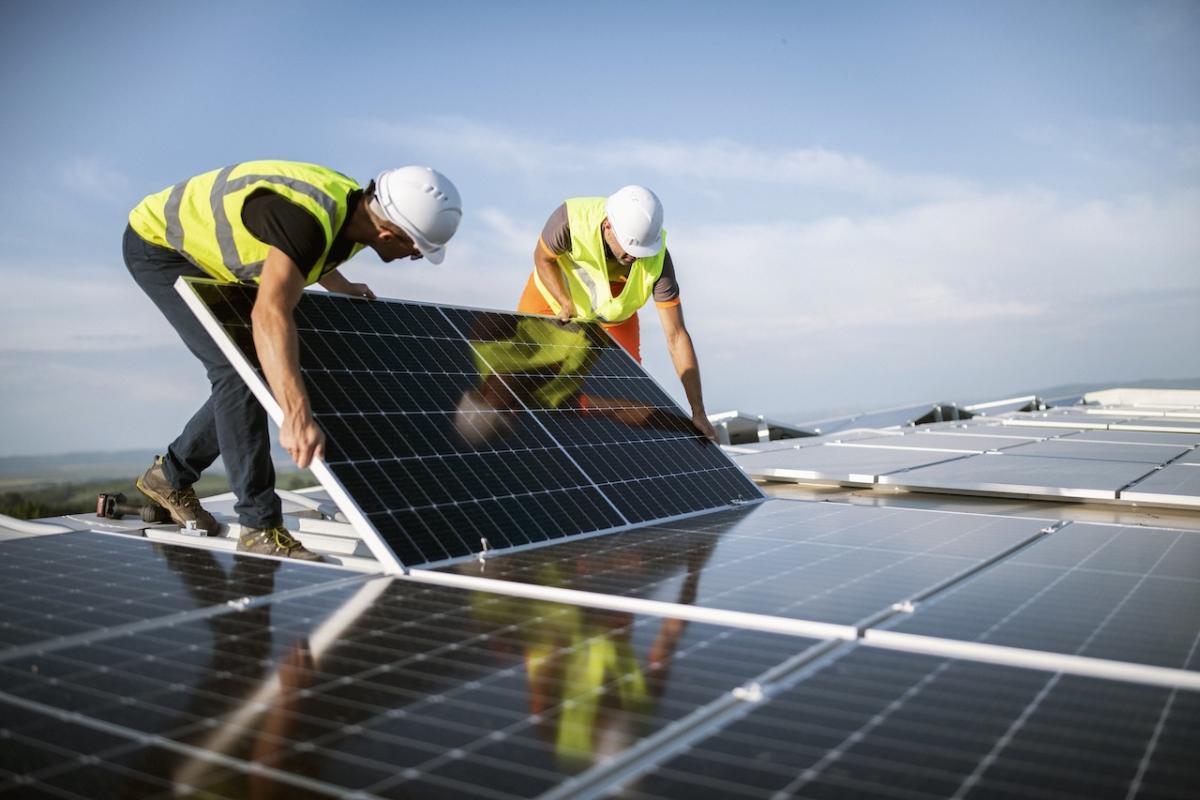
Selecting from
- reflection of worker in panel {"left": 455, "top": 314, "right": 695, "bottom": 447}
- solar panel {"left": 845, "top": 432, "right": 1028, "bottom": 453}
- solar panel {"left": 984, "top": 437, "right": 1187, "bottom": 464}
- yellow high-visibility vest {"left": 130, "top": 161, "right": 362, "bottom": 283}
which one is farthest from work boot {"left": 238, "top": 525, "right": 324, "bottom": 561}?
solar panel {"left": 984, "top": 437, "right": 1187, "bottom": 464}

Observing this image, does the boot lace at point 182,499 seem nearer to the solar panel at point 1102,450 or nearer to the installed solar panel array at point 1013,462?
the installed solar panel array at point 1013,462

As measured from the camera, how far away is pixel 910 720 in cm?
245

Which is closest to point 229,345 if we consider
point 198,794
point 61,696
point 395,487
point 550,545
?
point 395,487

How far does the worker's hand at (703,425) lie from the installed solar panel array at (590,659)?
167cm

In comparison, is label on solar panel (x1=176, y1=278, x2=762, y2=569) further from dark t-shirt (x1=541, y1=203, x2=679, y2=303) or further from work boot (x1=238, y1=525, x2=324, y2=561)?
dark t-shirt (x1=541, y1=203, x2=679, y2=303)

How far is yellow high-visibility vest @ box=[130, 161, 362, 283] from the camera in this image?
4.64 meters

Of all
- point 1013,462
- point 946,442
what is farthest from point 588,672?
point 946,442

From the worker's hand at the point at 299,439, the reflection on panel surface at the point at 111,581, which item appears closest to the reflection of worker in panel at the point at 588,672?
the reflection on panel surface at the point at 111,581

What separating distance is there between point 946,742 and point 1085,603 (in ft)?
5.00

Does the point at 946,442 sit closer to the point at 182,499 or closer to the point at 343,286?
the point at 343,286

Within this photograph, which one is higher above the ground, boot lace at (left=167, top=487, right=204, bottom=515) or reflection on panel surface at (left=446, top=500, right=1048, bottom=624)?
boot lace at (left=167, top=487, right=204, bottom=515)

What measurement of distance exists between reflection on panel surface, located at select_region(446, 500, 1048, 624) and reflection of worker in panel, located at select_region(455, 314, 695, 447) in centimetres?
95

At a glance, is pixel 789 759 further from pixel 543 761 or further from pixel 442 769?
pixel 442 769

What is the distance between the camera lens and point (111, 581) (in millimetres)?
3934
